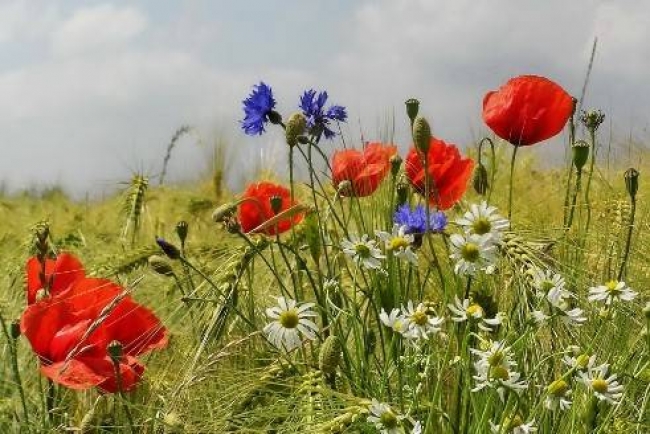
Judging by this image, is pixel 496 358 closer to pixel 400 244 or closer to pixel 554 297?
pixel 554 297

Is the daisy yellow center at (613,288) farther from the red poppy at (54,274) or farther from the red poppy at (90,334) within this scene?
the red poppy at (54,274)

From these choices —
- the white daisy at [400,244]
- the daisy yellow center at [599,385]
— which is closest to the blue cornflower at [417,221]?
the white daisy at [400,244]

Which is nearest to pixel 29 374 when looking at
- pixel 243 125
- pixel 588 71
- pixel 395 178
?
pixel 243 125

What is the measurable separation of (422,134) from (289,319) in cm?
35

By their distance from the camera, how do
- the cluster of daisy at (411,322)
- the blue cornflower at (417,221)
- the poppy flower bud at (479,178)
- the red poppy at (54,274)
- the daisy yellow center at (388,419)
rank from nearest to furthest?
1. the daisy yellow center at (388,419)
2. the cluster of daisy at (411,322)
3. the blue cornflower at (417,221)
4. the red poppy at (54,274)
5. the poppy flower bud at (479,178)

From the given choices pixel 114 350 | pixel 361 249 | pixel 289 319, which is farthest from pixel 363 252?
pixel 114 350

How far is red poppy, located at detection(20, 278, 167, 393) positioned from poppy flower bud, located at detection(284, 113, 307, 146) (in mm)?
366

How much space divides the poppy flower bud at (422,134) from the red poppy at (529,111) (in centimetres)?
40

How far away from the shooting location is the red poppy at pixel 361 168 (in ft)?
7.08

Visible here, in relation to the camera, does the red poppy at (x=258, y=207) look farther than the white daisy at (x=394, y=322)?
Yes

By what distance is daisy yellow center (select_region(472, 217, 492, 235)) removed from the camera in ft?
5.37

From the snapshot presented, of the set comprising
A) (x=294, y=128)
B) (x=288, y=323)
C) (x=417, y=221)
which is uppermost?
(x=294, y=128)

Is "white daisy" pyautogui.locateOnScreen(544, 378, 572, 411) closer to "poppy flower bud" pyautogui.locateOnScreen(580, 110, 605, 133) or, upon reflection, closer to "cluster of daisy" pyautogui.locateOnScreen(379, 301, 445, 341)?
"cluster of daisy" pyautogui.locateOnScreen(379, 301, 445, 341)

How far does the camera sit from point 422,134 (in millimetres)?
1783
